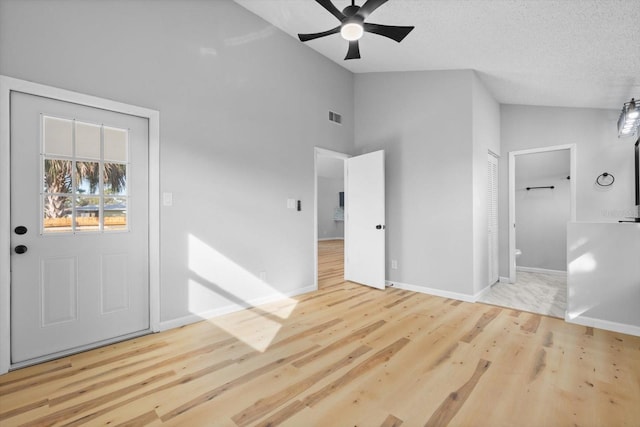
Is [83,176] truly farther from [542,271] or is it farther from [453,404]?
[542,271]

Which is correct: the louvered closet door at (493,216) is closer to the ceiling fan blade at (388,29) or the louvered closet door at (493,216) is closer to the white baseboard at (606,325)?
the white baseboard at (606,325)

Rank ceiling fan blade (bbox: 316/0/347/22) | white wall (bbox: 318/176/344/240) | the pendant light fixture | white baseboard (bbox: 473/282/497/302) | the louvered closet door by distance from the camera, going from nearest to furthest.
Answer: ceiling fan blade (bbox: 316/0/347/22) → the pendant light fixture → white baseboard (bbox: 473/282/497/302) → the louvered closet door → white wall (bbox: 318/176/344/240)

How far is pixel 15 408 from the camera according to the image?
1741 mm

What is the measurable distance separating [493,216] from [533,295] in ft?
4.18

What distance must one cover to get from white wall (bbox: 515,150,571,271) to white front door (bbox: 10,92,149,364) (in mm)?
6481

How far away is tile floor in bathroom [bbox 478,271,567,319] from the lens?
3545 mm

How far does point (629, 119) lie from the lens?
3342mm

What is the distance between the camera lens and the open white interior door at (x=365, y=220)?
4.33 m

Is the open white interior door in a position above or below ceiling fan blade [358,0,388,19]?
below

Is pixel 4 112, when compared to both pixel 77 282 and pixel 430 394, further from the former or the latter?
pixel 430 394

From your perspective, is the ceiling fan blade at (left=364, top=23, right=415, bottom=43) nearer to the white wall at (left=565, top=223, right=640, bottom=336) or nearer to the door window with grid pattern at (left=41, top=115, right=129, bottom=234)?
the door window with grid pattern at (left=41, top=115, right=129, bottom=234)

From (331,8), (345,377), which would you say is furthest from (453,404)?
(331,8)

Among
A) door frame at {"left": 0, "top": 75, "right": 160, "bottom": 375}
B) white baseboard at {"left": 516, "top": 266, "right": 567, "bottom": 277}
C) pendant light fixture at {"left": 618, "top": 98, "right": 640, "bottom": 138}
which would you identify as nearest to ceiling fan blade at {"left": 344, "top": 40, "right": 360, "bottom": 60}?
door frame at {"left": 0, "top": 75, "right": 160, "bottom": 375}

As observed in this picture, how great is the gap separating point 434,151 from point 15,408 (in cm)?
468
